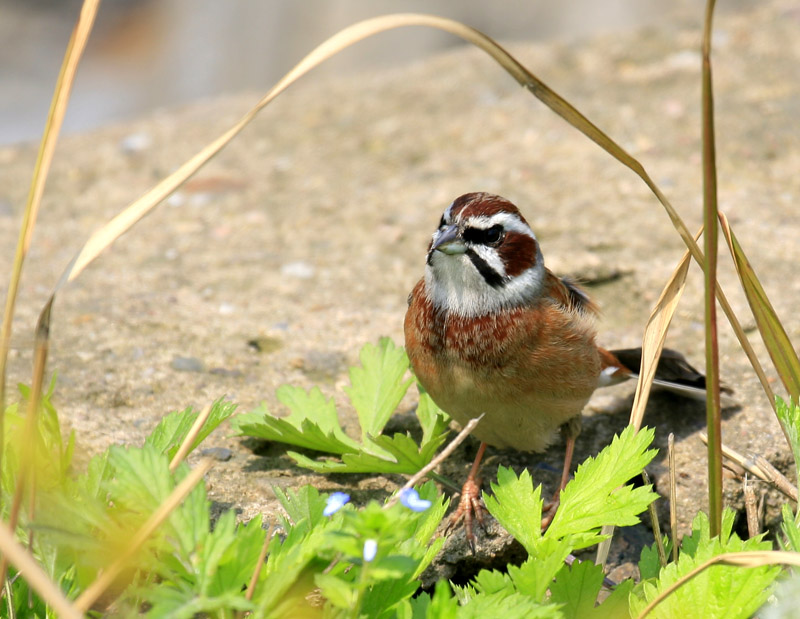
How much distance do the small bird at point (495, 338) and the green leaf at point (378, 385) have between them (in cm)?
11

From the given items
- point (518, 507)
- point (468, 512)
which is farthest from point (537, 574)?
point (468, 512)

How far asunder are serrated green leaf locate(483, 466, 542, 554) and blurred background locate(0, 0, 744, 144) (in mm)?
7658

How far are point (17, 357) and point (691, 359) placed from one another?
2.74m

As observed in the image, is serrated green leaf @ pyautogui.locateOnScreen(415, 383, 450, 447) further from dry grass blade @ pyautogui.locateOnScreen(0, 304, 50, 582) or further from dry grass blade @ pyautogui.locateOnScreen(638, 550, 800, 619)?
dry grass blade @ pyautogui.locateOnScreen(0, 304, 50, 582)

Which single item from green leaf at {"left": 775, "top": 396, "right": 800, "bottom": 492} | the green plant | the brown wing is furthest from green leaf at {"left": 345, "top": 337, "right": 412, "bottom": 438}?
green leaf at {"left": 775, "top": 396, "right": 800, "bottom": 492}

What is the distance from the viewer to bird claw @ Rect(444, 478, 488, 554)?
117 inches

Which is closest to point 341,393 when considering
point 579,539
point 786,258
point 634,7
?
point 579,539

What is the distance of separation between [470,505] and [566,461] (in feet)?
1.45

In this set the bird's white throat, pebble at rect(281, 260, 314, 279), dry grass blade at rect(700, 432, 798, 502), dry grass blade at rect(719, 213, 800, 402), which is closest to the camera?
dry grass blade at rect(719, 213, 800, 402)

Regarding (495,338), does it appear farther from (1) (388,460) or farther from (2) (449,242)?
(1) (388,460)

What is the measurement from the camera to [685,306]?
4344 mm

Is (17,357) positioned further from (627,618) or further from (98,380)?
(627,618)

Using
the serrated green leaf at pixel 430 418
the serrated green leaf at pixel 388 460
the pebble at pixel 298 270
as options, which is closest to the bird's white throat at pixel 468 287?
the serrated green leaf at pixel 430 418

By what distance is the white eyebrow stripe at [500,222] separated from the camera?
3179 mm
